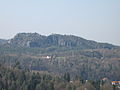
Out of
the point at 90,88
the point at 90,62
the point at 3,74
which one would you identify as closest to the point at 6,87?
the point at 3,74

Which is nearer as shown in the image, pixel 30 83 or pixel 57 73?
pixel 30 83

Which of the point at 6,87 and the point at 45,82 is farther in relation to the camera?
the point at 45,82

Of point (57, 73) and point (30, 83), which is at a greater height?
point (30, 83)

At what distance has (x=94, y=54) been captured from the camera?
197750mm

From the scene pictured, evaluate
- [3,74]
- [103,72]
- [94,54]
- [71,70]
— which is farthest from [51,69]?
[3,74]

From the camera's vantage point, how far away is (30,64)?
466 ft

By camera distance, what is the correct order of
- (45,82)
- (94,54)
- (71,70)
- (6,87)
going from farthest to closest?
1. (94,54)
2. (71,70)
3. (45,82)
4. (6,87)

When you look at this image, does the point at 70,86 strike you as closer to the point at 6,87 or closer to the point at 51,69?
the point at 6,87

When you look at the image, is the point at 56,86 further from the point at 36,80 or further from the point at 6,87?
the point at 6,87

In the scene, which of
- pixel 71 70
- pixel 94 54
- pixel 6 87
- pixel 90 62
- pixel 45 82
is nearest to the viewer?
pixel 6 87

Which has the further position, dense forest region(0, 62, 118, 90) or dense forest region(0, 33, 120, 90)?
dense forest region(0, 33, 120, 90)

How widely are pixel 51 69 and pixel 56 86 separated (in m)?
78.2

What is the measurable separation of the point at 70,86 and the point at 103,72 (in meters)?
80.9

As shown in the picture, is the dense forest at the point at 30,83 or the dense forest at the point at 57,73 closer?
the dense forest at the point at 30,83
